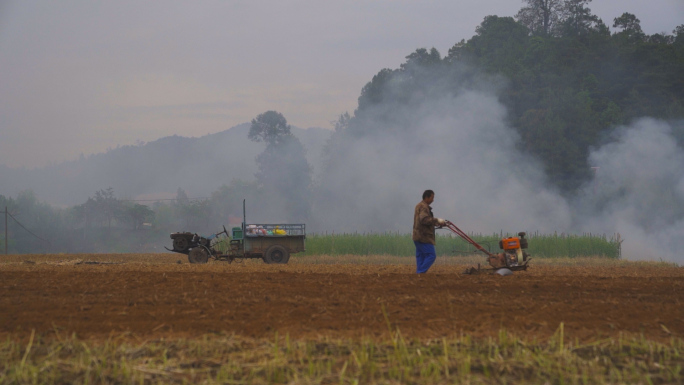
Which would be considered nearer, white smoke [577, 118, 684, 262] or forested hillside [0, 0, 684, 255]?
white smoke [577, 118, 684, 262]

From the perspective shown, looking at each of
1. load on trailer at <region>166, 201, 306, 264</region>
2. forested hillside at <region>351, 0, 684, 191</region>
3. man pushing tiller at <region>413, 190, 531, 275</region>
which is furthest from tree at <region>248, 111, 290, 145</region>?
man pushing tiller at <region>413, 190, 531, 275</region>

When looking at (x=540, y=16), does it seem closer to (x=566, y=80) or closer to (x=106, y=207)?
(x=566, y=80)

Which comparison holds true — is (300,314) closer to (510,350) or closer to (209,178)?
(510,350)

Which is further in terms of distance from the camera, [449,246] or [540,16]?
[540,16]

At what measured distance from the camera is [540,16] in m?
56.9

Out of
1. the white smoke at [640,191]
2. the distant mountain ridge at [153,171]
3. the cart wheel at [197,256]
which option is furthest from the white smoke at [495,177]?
the distant mountain ridge at [153,171]

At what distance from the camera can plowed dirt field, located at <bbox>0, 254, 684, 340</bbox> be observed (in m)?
6.34

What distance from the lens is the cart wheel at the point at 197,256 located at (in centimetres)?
1784

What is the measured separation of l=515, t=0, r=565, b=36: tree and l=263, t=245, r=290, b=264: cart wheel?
143 feet

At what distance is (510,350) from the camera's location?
548 centimetres

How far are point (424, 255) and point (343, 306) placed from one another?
456 centimetres

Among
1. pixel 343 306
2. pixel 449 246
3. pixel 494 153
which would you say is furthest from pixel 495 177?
pixel 343 306

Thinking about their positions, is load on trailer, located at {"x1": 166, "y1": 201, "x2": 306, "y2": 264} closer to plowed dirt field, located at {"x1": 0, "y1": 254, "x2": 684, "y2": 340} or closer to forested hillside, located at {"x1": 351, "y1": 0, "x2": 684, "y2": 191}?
plowed dirt field, located at {"x1": 0, "y1": 254, "x2": 684, "y2": 340}

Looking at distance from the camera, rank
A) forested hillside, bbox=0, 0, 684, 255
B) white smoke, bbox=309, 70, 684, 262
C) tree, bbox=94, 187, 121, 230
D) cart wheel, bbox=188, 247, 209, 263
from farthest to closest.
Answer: tree, bbox=94, 187, 121, 230
forested hillside, bbox=0, 0, 684, 255
white smoke, bbox=309, 70, 684, 262
cart wheel, bbox=188, 247, 209, 263
